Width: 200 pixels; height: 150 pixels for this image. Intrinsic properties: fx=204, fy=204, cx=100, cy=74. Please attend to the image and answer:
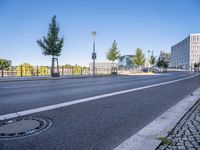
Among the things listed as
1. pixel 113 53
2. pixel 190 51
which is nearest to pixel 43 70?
pixel 113 53

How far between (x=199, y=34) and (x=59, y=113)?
16645 cm

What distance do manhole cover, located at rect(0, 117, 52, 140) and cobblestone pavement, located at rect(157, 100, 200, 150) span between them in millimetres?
2405

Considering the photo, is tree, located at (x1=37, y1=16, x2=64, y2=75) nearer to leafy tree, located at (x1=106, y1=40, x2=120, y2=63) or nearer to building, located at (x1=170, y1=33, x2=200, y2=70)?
leafy tree, located at (x1=106, y1=40, x2=120, y2=63)

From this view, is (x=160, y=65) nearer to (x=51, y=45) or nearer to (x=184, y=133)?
(x=51, y=45)

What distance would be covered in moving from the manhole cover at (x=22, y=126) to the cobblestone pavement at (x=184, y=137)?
7.89 ft

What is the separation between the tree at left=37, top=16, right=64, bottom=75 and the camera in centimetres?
2626

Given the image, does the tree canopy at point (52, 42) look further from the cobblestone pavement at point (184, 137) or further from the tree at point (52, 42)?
the cobblestone pavement at point (184, 137)

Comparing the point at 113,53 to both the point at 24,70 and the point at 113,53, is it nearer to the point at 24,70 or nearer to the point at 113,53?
the point at 113,53

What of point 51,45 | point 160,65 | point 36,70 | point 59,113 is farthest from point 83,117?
point 160,65

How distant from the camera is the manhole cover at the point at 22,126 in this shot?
3.79 meters

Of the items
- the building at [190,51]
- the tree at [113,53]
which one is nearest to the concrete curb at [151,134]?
the tree at [113,53]

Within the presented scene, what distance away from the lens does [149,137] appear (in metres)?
3.76

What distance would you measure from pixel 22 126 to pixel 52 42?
75.8 ft

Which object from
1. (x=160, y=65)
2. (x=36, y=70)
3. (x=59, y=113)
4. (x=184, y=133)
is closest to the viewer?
(x=184, y=133)
